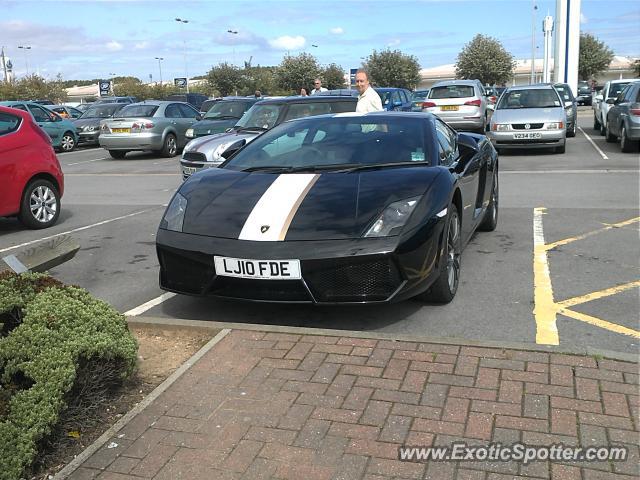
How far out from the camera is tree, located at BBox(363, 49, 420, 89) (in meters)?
60.0

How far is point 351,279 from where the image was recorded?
389 cm

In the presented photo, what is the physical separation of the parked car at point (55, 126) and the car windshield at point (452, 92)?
477 inches

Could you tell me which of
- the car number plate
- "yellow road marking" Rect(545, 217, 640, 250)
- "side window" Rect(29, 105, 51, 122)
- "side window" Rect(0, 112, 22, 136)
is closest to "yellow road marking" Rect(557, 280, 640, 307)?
"yellow road marking" Rect(545, 217, 640, 250)

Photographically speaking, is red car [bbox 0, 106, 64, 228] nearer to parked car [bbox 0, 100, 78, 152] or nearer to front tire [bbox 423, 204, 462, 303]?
front tire [bbox 423, 204, 462, 303]

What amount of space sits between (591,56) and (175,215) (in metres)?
66.2

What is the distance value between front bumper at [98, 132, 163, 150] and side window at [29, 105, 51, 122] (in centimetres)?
420

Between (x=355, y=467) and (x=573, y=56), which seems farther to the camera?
(x=573, y=56)

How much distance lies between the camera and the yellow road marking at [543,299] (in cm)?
401

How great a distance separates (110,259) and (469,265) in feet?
11.7

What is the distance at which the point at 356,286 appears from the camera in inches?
154

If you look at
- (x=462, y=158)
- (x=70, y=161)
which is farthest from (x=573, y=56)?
(x=462, y=158)

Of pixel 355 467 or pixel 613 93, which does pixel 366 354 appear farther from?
pixel 613 93

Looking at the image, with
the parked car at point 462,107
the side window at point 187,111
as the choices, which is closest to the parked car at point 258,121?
the parked car at point 462,107

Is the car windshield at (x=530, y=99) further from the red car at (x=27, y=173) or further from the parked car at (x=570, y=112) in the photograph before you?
the red car at (x=27, y=173)
